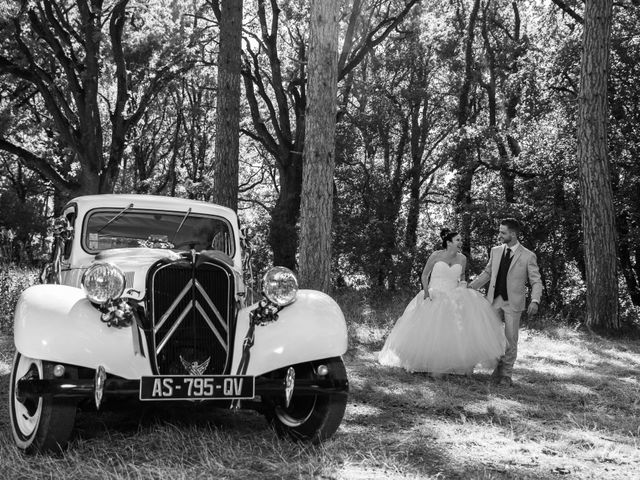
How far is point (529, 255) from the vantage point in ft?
25.5

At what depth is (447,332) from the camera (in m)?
8.05

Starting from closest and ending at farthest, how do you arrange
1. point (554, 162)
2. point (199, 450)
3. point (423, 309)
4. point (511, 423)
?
point (199, 450), point (511, 423), point (423, 309), point (554, 162)

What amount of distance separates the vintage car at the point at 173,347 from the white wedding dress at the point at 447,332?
3.17 m

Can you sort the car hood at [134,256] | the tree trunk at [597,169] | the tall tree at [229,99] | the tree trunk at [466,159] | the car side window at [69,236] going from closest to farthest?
the car hood at [134,256] → the car side window at [69,236] → the tall tree at [229,99] → the tree trunk at [597,169] → the tree trunk at [466,159]

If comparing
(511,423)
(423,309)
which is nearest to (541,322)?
(423,309)

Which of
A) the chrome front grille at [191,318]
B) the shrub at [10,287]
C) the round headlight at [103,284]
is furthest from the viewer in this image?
the shrub at [10,287]

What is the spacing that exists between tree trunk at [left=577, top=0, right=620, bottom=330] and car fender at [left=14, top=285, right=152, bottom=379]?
11196 mm

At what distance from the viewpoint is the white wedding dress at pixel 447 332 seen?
7930 millimetres

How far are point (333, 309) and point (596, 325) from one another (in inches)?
392

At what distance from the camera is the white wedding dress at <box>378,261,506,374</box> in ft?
26.0

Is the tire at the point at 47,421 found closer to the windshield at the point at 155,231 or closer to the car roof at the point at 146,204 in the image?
the windshield at the point at 155,231

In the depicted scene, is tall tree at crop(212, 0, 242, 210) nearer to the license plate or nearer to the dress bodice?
the dress bodice

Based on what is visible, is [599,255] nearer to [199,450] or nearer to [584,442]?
[584,442]

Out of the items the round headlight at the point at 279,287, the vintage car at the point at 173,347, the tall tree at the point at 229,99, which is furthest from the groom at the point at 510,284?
the tall tree at the point at 229,99
